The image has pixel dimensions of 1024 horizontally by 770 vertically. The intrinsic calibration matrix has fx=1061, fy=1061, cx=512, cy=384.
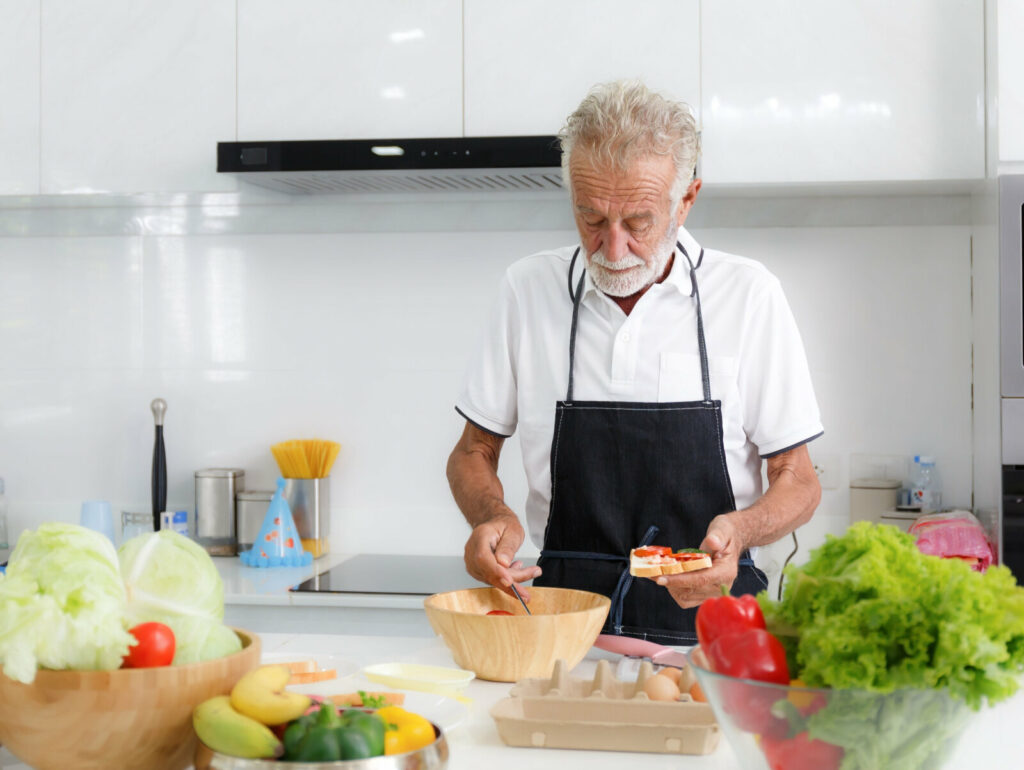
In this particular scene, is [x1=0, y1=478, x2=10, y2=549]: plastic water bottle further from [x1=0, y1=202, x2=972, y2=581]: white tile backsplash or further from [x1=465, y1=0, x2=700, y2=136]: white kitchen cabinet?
[x1=465, y1=0, x2=700, y2=136]: white kitchen cabinet

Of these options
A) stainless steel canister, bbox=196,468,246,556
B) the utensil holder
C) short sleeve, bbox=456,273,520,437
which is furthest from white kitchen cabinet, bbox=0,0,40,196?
short sleeve, bbox=456,273,520,437

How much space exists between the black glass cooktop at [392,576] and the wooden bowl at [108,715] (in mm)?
1428

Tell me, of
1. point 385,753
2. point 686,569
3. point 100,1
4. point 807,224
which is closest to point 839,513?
point 807,224

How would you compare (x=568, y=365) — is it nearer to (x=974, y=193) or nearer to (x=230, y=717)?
(x=230, y=717)

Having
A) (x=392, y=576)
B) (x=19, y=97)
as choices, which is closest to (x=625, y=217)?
(x=392, y=576)

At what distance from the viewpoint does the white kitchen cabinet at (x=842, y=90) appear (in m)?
2.38

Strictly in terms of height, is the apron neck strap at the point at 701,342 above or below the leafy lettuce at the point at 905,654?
above

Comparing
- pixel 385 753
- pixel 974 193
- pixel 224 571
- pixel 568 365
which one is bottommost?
pixel 224 571

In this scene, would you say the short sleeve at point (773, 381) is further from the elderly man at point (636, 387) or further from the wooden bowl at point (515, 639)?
the wooden bowl at point (515, 639)

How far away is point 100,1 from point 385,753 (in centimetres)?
243

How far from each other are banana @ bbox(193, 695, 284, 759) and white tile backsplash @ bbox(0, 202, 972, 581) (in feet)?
6.60

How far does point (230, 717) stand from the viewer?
0.87 metres

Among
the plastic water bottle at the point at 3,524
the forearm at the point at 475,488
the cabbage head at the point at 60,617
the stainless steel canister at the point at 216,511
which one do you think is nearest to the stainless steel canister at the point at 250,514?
the stainless steel canister at the point at 216,511

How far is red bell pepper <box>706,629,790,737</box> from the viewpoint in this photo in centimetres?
80
